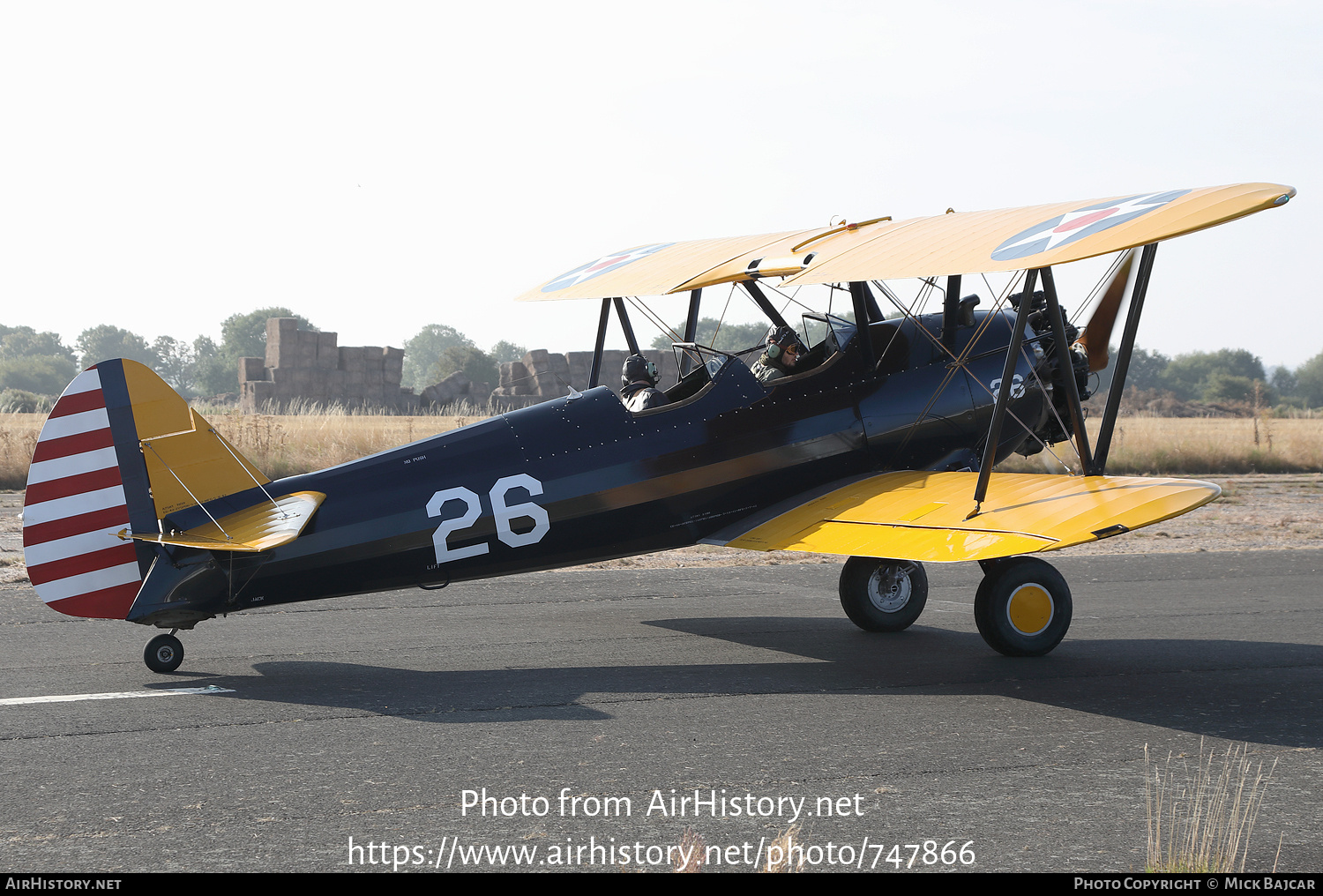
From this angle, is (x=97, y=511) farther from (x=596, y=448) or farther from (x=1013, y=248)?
(x=1013, y=248)

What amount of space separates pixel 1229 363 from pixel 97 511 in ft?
460

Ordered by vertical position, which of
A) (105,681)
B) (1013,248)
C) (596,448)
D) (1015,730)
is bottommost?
(1015,730)

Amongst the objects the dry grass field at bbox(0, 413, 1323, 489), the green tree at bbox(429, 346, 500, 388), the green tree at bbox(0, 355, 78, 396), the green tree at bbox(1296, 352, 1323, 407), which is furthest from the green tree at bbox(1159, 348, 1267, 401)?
the green tree at bbox(0, 355, 78, 396)

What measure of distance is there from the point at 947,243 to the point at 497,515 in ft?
11.6

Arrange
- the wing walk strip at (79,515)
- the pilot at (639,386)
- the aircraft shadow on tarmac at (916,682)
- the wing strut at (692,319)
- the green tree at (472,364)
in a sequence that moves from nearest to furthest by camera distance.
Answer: the aircraft shadow on tarmac at (916,682)
the wing walk strip at (79,515)
the pilot at (639,386)
the wing strut at (692,319)
the green tree at (472,364)

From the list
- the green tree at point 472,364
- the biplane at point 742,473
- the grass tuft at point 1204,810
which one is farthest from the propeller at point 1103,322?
the green tree at point 472,364

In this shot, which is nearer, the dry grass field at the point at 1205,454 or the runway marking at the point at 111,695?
the runway marking at the point at 111,695

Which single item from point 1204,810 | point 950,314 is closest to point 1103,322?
point 950,314

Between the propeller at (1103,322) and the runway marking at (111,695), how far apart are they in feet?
25.2

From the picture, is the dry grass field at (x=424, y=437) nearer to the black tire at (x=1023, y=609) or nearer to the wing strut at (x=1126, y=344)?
the wing strut at (x=1126, y=344)

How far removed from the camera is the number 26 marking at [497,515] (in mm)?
7008

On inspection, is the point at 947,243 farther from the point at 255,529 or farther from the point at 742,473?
the point at 255,529

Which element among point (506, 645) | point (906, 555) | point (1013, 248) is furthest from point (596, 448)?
point (1013, 248)

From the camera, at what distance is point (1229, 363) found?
419 feet
